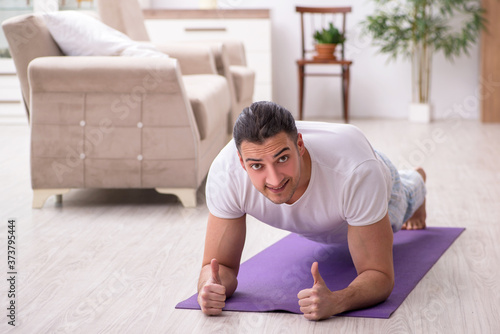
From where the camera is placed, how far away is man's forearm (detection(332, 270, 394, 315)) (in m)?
1.77

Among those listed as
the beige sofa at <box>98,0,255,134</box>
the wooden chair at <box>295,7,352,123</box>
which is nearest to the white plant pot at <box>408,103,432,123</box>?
the wooden chair at <box>295,7,352,123</box>

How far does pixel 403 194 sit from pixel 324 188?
22.5 inches

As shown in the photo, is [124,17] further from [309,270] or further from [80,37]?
[309,270]

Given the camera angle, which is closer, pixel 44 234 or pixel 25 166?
pixel 44 234

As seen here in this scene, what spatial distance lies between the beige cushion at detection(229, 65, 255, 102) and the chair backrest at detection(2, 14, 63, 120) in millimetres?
1501

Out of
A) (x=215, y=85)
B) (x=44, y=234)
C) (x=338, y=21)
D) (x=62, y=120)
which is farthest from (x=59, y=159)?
(x=338, y=21)

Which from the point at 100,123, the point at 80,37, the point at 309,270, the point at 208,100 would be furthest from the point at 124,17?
the point at 309,270

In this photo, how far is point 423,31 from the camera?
5.23m

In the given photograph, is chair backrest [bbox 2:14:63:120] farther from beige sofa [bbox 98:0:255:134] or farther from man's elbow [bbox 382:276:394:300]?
man's elbow [bbox 382:276:394:300]

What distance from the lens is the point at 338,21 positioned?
5883mm

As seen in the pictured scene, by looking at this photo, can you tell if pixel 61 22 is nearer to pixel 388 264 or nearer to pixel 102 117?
pixel 102 117

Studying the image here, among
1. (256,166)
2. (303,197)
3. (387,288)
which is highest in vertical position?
(256,166)

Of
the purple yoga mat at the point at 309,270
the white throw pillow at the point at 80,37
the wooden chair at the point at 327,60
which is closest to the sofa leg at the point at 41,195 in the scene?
the white throw pillow at the point at 80,37

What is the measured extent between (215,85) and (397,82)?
2666mm
